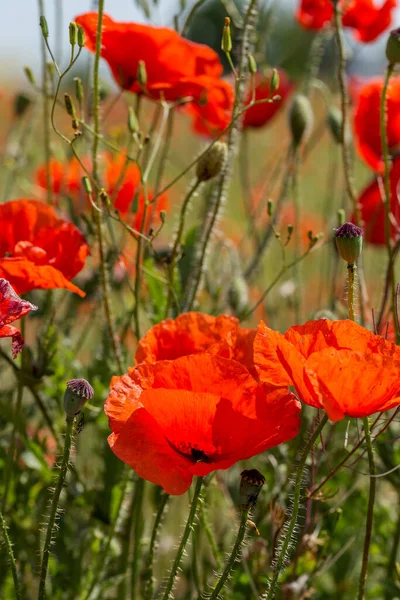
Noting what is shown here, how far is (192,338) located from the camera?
0.67 metres

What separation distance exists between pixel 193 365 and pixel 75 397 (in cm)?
8

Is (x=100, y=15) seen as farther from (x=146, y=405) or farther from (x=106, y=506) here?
(x=106, y=506)

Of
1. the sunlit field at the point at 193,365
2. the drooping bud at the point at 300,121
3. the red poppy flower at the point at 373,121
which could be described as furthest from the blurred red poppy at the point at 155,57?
the red poppy flower at the point at 373,121

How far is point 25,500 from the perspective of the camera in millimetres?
949

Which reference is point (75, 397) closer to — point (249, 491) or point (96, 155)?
point (249, 491)

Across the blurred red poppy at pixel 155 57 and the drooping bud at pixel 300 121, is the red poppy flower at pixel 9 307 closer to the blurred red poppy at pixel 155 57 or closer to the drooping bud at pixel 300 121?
the blurred red poppy at pixel 155 57

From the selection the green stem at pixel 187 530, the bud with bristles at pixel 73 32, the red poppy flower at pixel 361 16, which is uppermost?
the red poppy flower at pixel 361 16

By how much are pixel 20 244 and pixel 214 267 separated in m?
0.45

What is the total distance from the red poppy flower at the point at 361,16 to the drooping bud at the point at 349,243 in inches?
26.5

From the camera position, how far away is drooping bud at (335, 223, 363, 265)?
59 centimetres

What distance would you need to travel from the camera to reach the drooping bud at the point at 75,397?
0.52m

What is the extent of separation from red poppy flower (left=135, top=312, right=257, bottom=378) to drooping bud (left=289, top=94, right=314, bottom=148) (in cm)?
50

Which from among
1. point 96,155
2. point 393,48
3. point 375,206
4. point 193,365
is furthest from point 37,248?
point 375,206

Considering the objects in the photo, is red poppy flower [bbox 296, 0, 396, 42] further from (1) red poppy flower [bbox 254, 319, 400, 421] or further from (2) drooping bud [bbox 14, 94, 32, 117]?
(1) red poppy flower [bbox 254, 319, 400, 421]
